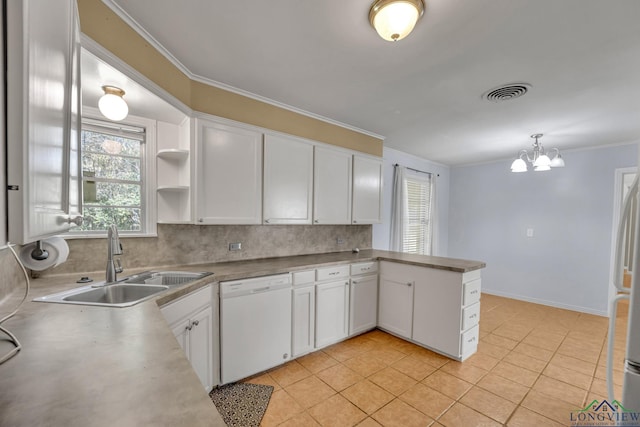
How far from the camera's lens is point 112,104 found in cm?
166

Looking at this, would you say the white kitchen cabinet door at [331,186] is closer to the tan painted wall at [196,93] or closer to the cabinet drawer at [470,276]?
the tan painted wall at [196,93]

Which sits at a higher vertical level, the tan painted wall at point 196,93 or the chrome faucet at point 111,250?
the tan painted wall at point 196,93

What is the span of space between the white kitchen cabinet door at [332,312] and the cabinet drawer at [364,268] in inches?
6.1

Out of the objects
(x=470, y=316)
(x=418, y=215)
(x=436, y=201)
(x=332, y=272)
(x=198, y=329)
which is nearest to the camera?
(x=198, y=329)

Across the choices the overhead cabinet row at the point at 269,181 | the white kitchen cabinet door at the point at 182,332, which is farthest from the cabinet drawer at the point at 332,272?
the white kitchen cabinet door at the point at 182,332

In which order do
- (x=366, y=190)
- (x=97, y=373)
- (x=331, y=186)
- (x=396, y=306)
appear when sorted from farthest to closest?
(x=366, y=190) < (x=331, y=186) < (x=396, y=306) < (x=97, y=373)

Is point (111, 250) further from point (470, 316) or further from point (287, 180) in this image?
point (470, 316)

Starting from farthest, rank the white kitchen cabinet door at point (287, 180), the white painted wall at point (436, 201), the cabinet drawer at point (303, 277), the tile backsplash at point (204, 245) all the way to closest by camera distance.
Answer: the white painted wall at point (436, 201) < the white kitchen cabinet door at point (287, 180) < the cabinet drawer at point (303, 277) < the tile backsplash at point (204, 245)

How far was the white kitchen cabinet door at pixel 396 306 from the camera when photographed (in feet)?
9.29

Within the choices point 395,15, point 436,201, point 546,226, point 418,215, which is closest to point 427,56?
point 395,15

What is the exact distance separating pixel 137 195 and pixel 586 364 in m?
4.39

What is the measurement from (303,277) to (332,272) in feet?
1.17

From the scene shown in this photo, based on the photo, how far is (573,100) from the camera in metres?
2.42

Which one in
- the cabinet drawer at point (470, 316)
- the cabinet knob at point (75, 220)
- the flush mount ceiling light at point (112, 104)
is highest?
the flush mount ceiling light at point (112, 104)
